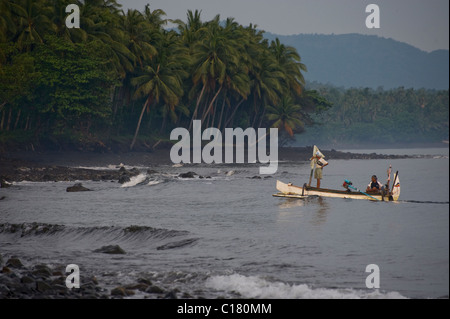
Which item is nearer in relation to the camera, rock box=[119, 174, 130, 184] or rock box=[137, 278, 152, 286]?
rock box=[137, 278, 152, 286]

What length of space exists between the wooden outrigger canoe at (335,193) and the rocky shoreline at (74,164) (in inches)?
503

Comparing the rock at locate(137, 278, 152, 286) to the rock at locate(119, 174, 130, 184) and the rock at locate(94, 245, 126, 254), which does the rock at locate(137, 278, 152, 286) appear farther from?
the rock at locate(119, 174, 130, 184)

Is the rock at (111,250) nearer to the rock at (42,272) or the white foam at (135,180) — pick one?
the rock at (42,272)

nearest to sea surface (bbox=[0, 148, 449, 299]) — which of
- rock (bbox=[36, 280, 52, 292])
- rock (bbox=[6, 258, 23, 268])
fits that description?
rock (bbox=[6, 258, 23, 268])

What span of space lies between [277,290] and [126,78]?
5272 centimetres

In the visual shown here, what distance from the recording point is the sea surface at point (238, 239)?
556 inches

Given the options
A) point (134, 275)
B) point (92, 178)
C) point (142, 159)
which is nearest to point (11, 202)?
point (92, 178)

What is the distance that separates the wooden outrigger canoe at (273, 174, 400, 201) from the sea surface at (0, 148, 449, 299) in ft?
1.39

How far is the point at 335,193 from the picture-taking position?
27609 millimetres

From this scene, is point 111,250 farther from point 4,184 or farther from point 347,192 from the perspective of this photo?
point 4,184

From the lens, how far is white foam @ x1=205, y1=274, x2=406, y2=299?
12938 mm

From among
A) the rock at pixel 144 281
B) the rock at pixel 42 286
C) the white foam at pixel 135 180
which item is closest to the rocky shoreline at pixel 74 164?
the white foam at pixel 135 180

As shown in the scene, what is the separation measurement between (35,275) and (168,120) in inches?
2283
